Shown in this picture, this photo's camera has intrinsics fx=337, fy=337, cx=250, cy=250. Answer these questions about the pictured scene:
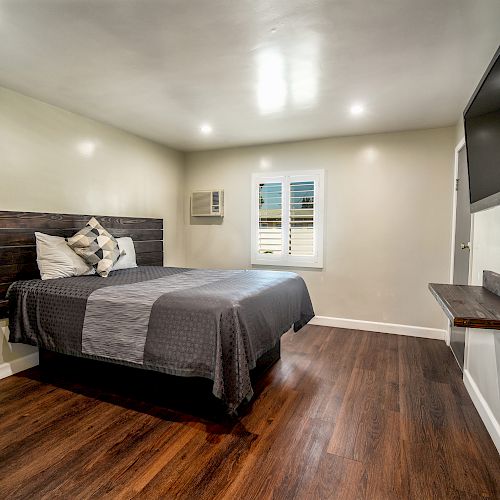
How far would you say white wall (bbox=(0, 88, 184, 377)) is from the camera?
291cm

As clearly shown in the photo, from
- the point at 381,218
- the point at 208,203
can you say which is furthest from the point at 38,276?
the point at 381,218

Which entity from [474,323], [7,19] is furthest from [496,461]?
[7,19]

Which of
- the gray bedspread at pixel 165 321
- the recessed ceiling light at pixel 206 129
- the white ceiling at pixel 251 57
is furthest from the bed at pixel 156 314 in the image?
the recessed ceiling light at pixel 206 129

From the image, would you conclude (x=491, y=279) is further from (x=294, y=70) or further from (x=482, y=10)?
(x=294, y=70)

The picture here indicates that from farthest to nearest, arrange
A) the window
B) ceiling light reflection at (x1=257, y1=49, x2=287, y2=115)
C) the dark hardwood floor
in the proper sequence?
the window, ceiling light reflection at (x1=257, y1=49, x2=287, y2=115), the dark hardwood floor

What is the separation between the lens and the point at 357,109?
10.9ft

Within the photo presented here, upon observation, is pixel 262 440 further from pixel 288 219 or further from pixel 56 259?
pixel 288 219

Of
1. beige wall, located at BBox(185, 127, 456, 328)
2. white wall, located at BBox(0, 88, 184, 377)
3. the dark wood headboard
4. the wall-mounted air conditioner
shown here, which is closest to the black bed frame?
the dark wood headboard

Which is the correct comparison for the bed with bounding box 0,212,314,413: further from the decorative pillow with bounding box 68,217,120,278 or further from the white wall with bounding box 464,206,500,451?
the white wall with bounding box 464,206,500,451

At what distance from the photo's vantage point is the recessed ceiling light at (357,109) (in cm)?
323

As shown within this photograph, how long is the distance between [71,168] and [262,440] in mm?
3090

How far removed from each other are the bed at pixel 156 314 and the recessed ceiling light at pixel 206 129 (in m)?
1.75

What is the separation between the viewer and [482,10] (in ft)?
5.90

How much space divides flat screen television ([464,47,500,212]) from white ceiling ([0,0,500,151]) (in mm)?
437
